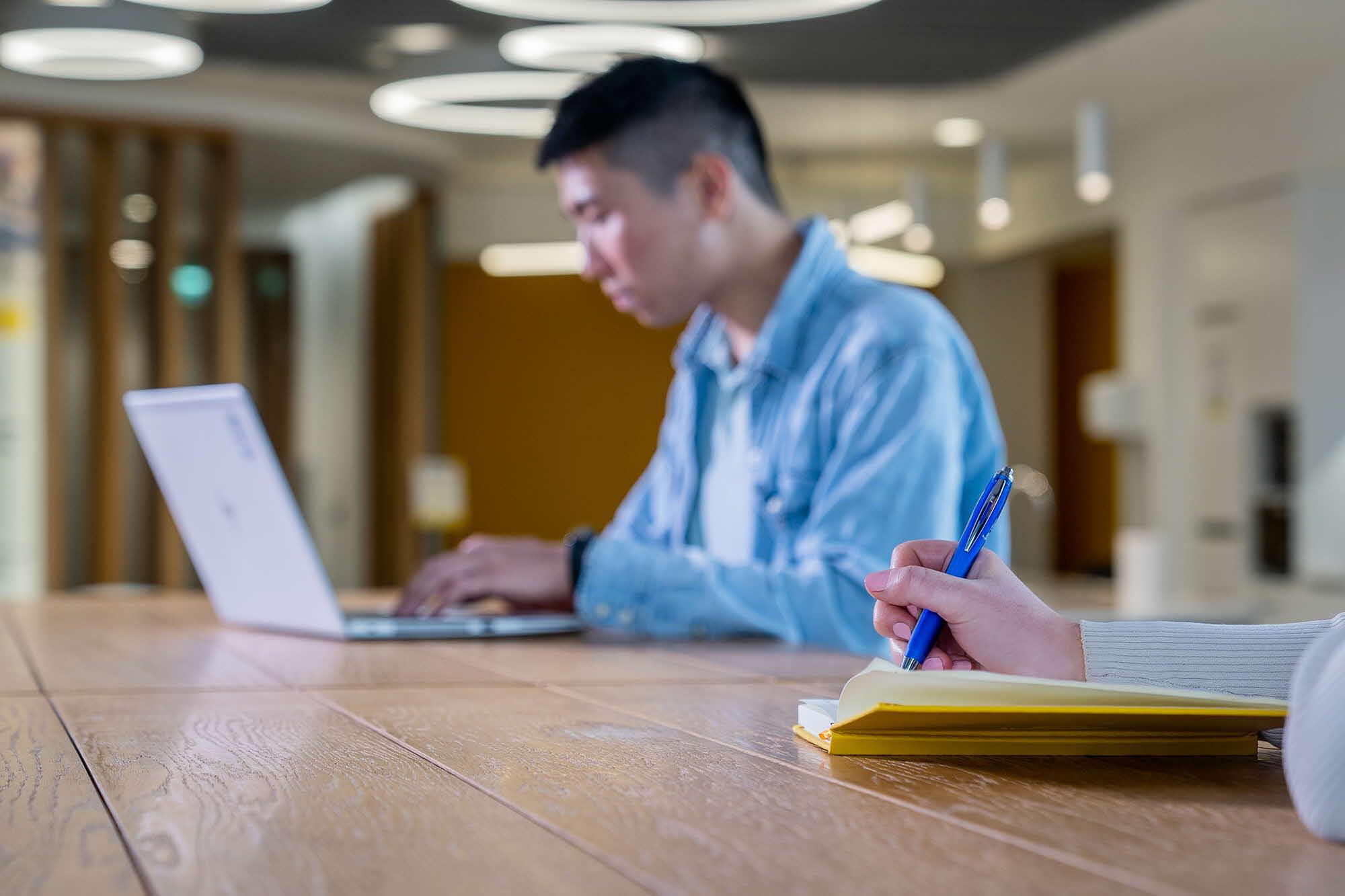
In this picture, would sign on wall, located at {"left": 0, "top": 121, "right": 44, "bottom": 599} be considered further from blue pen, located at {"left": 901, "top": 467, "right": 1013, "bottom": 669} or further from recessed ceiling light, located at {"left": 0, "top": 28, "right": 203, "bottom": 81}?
blue pen, located at {"left": 901, "top": 467, "right": 1013, "bottom": 669}

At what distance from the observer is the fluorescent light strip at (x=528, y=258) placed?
10.0 metres

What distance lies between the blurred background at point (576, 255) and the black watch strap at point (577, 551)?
318 centimetres

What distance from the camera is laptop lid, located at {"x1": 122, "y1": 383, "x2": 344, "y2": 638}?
5.33ft

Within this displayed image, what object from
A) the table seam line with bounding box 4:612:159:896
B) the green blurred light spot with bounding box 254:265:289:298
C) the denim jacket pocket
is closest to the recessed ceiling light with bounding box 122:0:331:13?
the denim jacket pocket

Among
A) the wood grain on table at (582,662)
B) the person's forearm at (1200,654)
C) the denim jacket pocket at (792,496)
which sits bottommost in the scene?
the wood grain on table at (582,662)

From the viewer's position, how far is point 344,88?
24.2 ft

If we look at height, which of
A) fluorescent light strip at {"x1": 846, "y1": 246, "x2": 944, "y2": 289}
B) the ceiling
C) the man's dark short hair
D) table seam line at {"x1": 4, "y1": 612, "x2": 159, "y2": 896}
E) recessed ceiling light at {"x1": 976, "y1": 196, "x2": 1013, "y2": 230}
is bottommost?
table seam line at {"x1": 4, "y1": 612, "x2": 159, "y2": 896}

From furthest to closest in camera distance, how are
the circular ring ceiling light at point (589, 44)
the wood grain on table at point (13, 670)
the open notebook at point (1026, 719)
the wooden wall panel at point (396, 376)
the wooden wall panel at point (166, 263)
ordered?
the wooden wall panel at point (396, 376)
the wooden wall panel at point (166, 263)
the circular ring ceiling light at point (589, 44)
the wood grain on table at point (13, 670)
the open notebook at point (1026, 719)

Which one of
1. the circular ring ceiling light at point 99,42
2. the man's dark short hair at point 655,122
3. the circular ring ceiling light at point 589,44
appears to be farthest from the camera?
the circular ring ceiling light at point 589,44

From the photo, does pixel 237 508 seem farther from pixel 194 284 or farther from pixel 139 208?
pixel 139 208

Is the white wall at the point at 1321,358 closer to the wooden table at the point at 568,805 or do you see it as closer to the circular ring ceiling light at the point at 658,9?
the circular ring ceiling light at the point at 658,9

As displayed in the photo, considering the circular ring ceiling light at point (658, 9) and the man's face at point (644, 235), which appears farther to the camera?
the circular ring ceiling light at point (658, 9)

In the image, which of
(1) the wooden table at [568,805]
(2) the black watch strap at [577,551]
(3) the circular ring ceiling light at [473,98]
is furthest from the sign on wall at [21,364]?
(1) the wooden table at [568,805]

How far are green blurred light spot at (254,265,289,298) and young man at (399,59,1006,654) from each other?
27.1 feet
